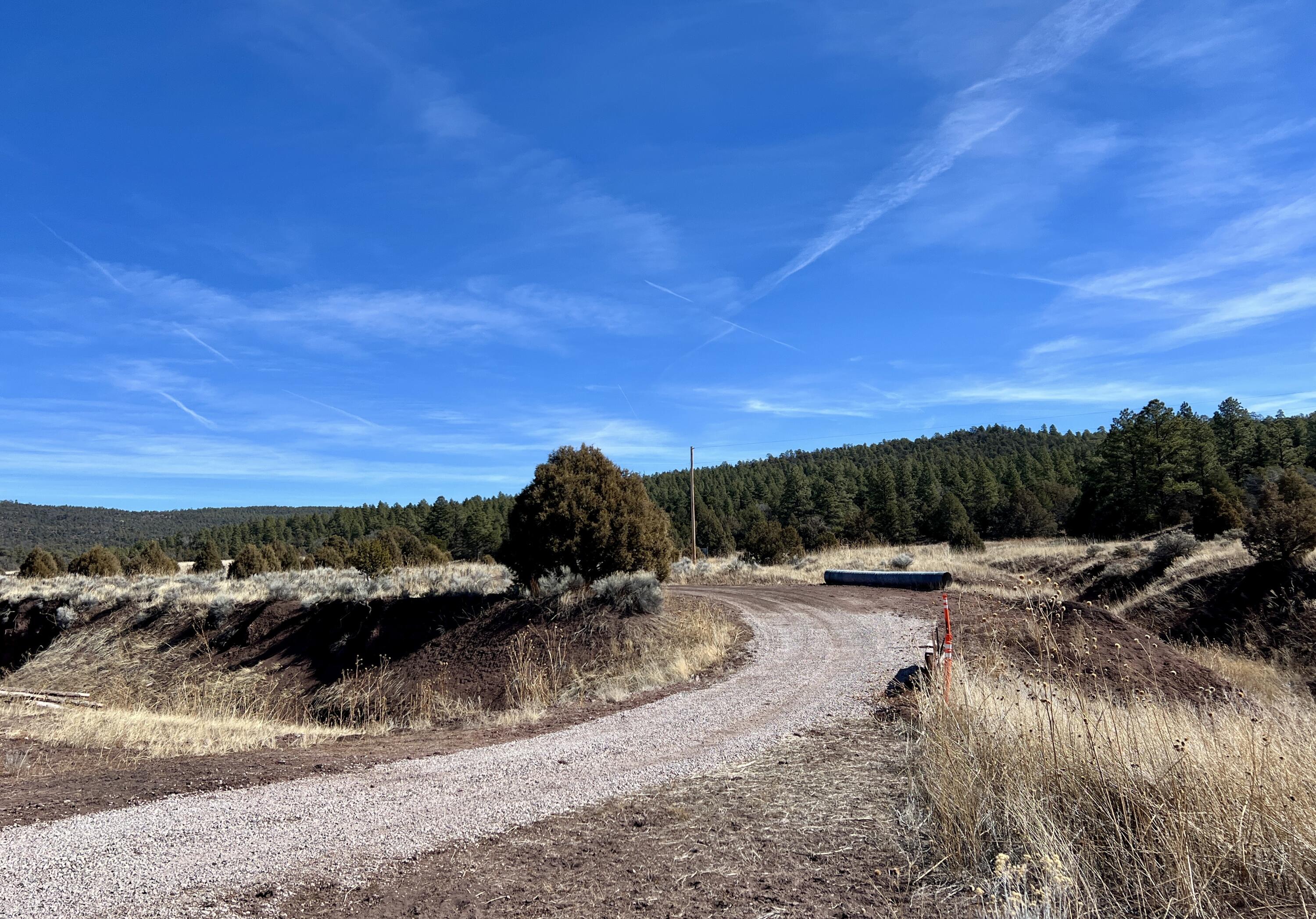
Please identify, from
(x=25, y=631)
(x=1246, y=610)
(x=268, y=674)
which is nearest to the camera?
(x=268, y=674)

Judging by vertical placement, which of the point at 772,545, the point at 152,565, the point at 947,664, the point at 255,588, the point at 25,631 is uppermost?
the point at 772,545

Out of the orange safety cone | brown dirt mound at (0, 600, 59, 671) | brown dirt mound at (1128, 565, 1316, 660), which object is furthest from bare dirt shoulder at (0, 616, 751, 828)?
brown dirt mound at (0, 600, 59, 671)

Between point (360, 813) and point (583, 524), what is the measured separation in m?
10.7

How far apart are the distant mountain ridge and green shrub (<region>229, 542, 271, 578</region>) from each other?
64.6 metres

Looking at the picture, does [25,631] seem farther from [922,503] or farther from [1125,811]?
[922,503]

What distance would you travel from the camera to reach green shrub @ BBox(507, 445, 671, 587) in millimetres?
16047

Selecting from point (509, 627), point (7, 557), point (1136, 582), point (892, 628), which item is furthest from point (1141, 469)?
point (7, 557)

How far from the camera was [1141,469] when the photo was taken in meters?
51.5

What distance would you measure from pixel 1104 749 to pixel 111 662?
24.5 metres

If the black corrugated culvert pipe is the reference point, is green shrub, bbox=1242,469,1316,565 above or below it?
above

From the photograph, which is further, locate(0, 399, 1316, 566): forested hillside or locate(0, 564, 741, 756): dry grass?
locate(0, 399, 1316, 566): forested hillside

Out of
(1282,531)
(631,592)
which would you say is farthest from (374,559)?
(1282,531)

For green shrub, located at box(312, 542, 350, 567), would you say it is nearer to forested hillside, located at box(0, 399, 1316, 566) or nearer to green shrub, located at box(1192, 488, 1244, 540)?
forested hillside, located at box(0, 399, 1316, 566)

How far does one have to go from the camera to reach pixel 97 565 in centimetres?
3412
